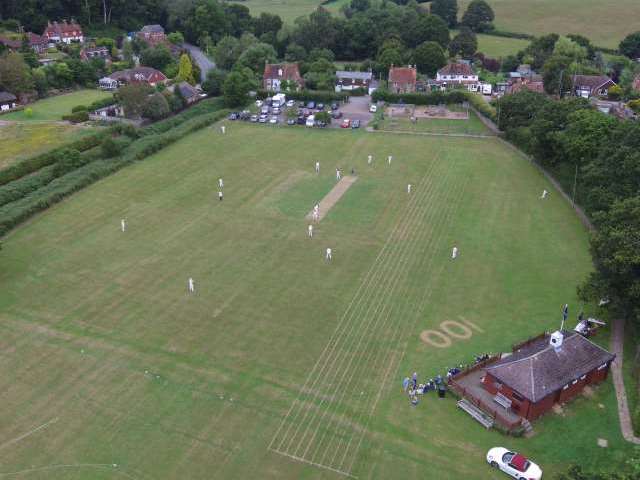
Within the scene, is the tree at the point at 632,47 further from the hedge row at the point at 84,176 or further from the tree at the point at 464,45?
the hedge row at the point at 84,176

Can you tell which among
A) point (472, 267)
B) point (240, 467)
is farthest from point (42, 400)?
point (472, 267)

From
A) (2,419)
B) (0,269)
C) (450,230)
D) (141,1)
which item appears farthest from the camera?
(141,1)

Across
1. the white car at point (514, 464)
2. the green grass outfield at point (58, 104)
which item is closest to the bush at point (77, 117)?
the green grass outfield at point (58, 104)

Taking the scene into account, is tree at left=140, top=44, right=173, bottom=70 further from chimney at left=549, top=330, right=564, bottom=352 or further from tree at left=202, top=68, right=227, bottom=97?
chimney at left=549, top=330, right=564, bottom=352

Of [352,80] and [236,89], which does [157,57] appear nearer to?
[236,89]

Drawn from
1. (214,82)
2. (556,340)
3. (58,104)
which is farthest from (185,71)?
(556,340)

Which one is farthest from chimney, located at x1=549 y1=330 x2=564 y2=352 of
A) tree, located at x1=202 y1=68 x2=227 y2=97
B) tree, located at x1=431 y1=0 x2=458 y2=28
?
tree, located at x1=431 y1=0 x2=458 y2=28

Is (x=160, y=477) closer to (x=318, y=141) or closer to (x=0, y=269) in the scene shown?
(x=0, y=269)
